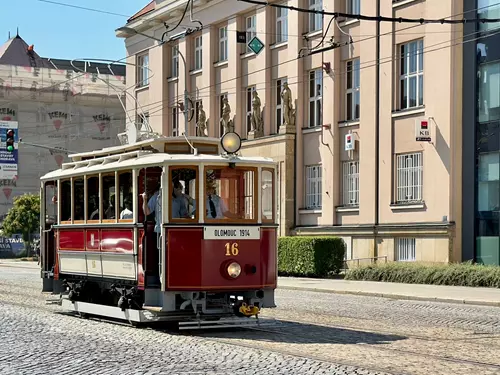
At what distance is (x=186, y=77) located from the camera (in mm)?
47938

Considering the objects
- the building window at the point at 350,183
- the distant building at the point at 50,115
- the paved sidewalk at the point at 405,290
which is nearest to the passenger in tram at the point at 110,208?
the paved sidewalk at the point at 405,290

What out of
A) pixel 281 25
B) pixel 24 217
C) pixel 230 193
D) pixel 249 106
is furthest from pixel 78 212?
pixel 24 217

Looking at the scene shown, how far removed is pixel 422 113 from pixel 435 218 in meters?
3.72

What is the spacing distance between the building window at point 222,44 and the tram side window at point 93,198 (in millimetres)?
29898

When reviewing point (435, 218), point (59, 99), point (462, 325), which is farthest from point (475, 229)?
point (59, 99)

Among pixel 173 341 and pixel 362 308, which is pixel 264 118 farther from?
pixel 173 341

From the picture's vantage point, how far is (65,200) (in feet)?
58.7

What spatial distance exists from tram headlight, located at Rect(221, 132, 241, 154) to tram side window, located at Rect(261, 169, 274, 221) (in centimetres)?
57

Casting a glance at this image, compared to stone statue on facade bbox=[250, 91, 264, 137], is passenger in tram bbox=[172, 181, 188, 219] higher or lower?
lower

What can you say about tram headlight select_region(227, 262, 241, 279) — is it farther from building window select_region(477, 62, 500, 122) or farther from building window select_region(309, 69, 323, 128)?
building window select_region(309, 69, 323, 128)

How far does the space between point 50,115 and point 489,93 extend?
49.4m

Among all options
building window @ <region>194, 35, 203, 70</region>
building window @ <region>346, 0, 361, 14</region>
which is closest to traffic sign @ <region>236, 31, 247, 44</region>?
building window @ <region>194, 35, 203, 70</region>

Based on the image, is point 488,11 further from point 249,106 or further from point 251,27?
point 249,106

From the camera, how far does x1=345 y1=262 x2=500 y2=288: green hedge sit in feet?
91.8
